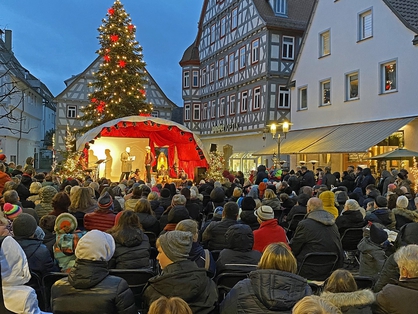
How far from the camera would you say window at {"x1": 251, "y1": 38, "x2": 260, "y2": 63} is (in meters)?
26.1

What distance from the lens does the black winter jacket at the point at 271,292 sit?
2.99 meters

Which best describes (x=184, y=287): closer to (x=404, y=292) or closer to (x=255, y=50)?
(x=404, y=292)

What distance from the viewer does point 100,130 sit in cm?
1838

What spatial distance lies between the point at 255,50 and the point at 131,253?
905 inches

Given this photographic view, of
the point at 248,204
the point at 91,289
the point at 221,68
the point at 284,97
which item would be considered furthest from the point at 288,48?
the point at 91,289

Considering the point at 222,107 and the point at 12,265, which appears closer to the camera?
the point at 12,265

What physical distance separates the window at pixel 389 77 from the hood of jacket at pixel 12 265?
16.2m

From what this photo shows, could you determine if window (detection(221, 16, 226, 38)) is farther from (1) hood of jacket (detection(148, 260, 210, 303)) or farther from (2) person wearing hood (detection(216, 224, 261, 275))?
(1) hood of jacket (detection(148, 260, 210, 303))

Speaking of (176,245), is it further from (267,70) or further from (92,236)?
(267,70)

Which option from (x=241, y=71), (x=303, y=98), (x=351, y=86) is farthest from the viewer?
(x=241, y=71)

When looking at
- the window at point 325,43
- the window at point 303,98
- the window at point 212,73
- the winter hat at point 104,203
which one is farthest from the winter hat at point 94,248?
the window at point 212,73

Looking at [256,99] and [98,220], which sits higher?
[256,99]

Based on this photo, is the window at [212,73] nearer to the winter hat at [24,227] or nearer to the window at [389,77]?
the window at [389,77]

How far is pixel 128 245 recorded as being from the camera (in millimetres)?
4844
